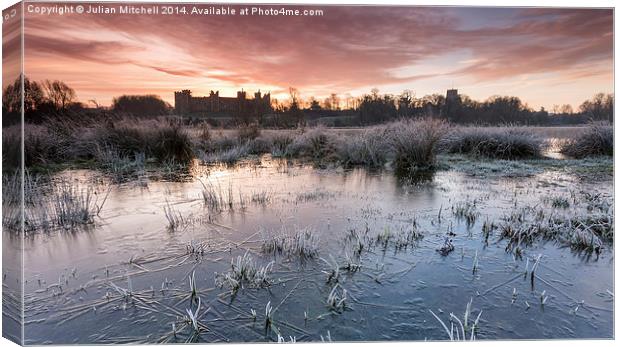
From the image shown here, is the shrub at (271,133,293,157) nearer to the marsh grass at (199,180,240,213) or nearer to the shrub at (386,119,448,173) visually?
the marsh grass at (199,180,240,213)

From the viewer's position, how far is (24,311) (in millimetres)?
3275

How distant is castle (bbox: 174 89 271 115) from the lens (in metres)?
4.45

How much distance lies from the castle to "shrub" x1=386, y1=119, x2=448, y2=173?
7.77 feet

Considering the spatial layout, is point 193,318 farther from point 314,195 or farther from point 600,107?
point 600,107

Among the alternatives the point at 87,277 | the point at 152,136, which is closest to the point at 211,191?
the point at 152,136

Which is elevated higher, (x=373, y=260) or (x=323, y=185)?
(x=323, y=185)

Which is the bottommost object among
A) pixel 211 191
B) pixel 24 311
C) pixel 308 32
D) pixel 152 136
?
pixel 24 311

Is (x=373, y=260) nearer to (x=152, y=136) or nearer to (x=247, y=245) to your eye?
(x=247, y=245)

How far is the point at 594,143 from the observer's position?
16.5 ft

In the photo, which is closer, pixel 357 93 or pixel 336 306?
pixel 336 306

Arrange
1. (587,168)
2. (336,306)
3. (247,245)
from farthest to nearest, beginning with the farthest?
(587,168), (247,245), (336,306)

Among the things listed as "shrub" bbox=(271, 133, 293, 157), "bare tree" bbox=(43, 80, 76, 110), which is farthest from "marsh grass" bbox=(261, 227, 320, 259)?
"shrub" bbox=(271, 133, 293, 157)

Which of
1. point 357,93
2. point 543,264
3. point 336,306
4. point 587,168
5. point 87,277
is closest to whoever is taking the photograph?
point 336,306

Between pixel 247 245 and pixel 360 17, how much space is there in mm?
2268
